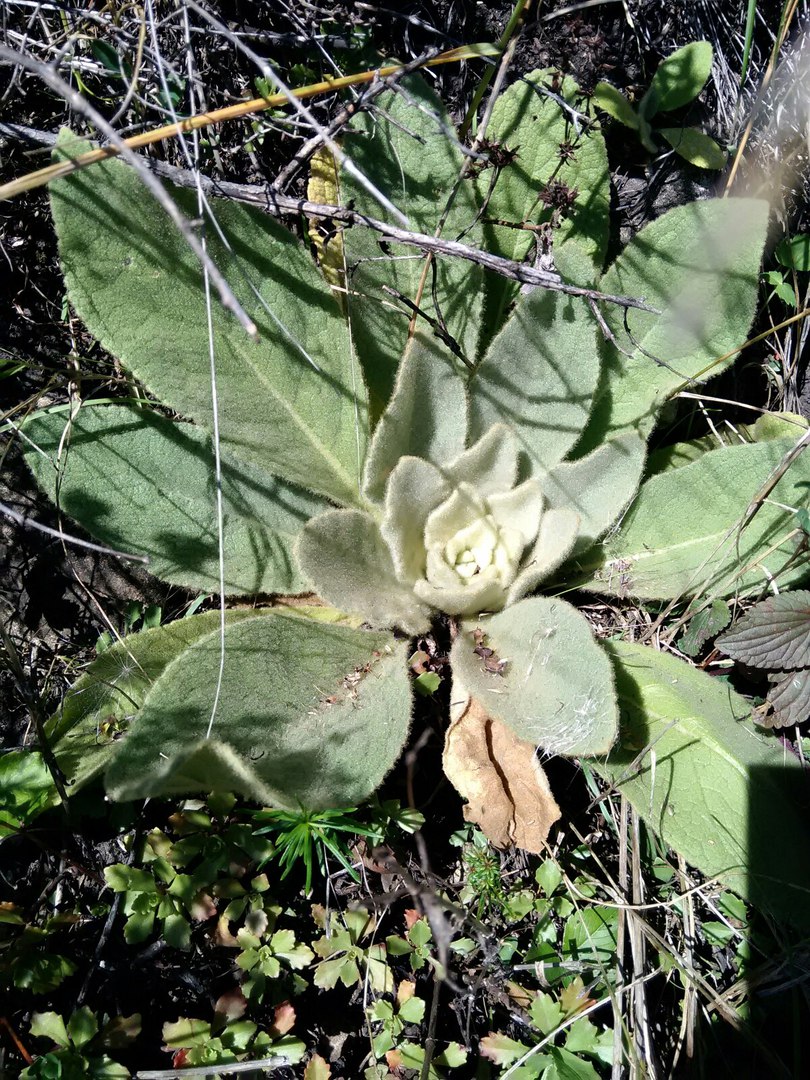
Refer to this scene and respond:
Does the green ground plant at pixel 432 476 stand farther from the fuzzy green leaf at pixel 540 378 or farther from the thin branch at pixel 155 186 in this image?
the thin branch at pixel 155 186

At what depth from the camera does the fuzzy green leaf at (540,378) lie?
6.31 feet

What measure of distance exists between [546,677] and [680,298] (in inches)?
40.8

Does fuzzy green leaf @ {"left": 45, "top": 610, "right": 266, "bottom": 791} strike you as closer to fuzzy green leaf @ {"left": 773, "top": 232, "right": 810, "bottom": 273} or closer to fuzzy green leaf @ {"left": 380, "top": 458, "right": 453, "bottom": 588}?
fuzzy green leaf @ {"left": 380, "top": 458, "right": 453, "bottom": 588}

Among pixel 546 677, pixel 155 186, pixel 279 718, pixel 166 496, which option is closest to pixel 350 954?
pixel 279 718

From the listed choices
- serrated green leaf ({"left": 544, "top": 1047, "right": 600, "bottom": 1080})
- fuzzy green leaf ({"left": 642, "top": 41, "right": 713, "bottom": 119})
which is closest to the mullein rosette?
serrated green leaf ({"left": 544, "top": 1047, "right": 600, "bottom": 1080})

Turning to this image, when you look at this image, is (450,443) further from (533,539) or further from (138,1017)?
(138,1017)

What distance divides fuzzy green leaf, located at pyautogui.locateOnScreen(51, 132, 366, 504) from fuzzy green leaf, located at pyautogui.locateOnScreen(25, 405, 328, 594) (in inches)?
4.0

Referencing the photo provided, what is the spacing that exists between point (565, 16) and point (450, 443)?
1.18 m

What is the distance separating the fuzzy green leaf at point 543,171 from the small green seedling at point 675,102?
0.10 meters

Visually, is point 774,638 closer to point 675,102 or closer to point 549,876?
point 549,876

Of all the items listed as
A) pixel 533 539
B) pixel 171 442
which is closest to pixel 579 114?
pixel 533 539

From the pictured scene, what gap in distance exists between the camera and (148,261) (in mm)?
1735

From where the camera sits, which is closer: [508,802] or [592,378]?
[508,802]

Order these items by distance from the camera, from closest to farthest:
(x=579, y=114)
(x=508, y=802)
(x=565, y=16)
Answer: (x=508, y=802), (x=579, y=114), (x=565, y=16)
